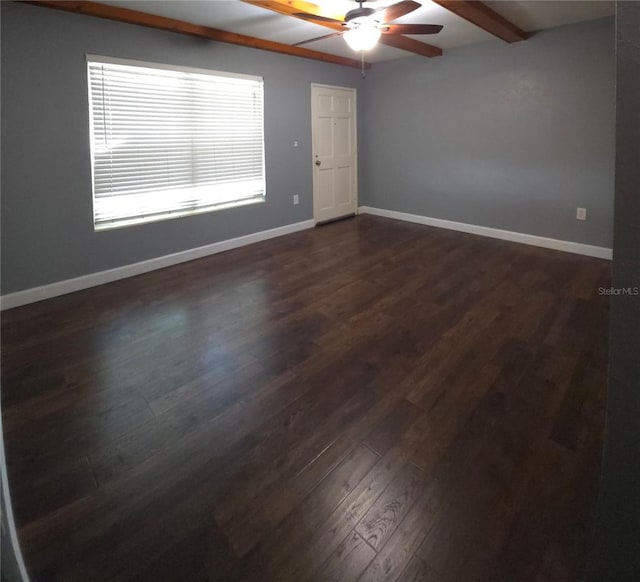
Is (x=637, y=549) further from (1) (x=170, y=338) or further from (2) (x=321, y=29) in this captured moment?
(2) (x=321, y=29)

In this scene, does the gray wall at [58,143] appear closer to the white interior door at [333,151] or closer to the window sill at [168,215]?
the window sill at [168,215]

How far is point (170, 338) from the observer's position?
2736mm

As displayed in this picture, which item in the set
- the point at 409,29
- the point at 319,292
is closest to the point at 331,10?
the point at 409,29

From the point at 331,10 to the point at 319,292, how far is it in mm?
2376

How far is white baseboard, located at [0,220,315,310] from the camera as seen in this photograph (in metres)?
3.27

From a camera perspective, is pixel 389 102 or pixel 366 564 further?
pixel 389 102

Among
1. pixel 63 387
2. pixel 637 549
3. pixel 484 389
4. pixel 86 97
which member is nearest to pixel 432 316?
pixel 484 389

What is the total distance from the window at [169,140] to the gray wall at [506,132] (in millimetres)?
2171

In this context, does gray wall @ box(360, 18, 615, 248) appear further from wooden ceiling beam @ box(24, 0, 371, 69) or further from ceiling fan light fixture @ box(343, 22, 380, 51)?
ceiling fan light fixture @ box(343, 22, 380, 51)

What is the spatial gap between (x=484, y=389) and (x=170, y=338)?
6.75ft

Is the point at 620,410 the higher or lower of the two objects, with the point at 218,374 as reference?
higher

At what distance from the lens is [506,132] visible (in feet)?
15.3

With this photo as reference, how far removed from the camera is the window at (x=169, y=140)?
3.51m

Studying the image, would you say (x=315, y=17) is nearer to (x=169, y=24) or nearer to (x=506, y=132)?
(x=169, y=24)
